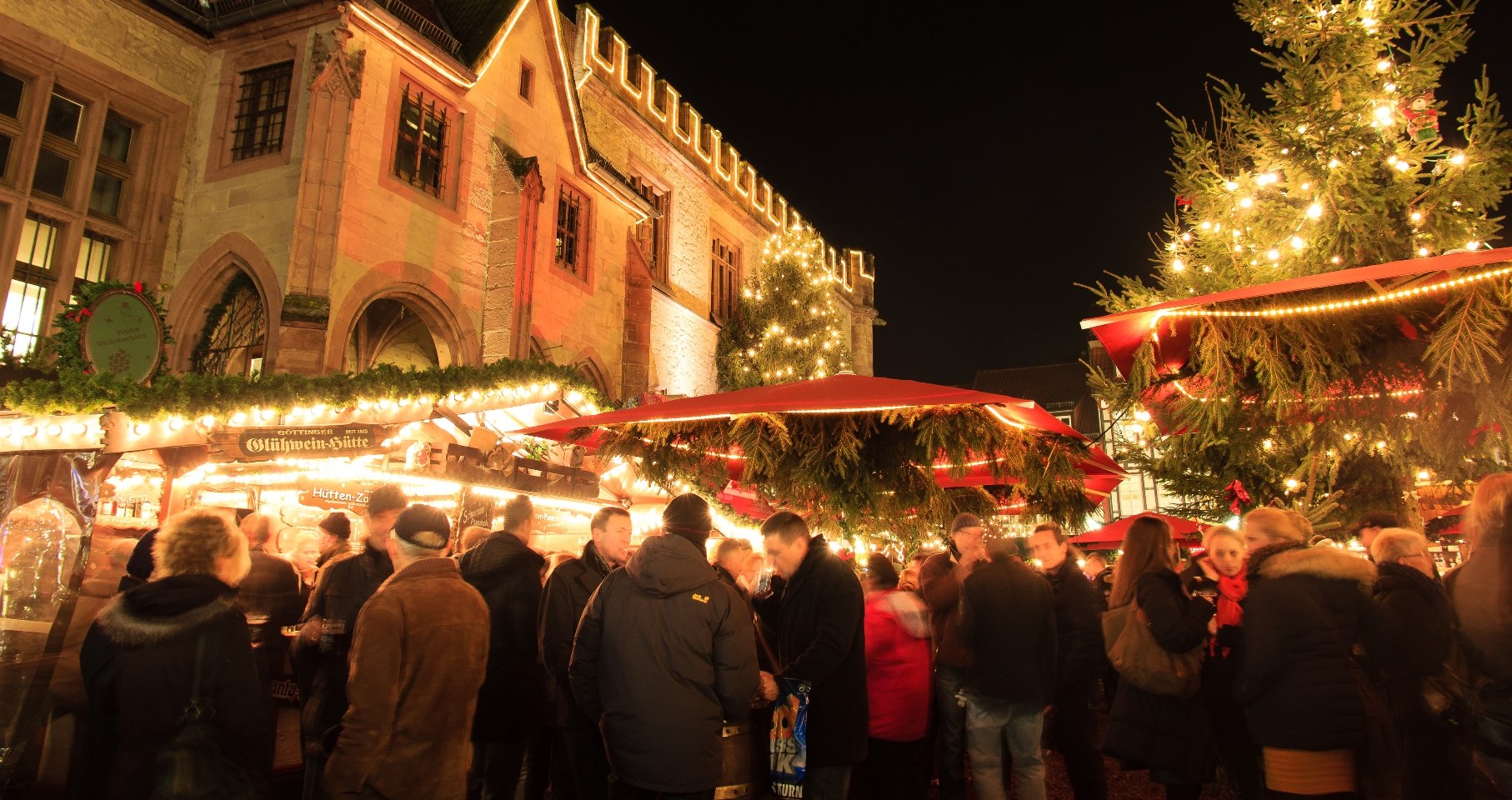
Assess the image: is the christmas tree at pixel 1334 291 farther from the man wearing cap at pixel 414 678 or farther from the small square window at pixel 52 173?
the small square window at pixel 52 173

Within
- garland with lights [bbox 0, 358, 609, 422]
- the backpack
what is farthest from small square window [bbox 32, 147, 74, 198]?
the backpack

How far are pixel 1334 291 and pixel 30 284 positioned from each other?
14.8 m

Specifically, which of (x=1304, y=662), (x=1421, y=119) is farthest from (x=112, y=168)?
(x=1421, y=119)

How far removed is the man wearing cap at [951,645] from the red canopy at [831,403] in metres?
1.00

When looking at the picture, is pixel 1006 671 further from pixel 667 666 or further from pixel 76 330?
pixel 76 330

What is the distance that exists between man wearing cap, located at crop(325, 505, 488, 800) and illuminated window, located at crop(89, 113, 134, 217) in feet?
39.9

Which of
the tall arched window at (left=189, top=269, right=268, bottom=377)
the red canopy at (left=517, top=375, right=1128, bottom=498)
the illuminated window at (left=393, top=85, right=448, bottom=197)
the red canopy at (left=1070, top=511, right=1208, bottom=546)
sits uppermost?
the illuminated window at (left=393, top=85, right=448, bottom=197)

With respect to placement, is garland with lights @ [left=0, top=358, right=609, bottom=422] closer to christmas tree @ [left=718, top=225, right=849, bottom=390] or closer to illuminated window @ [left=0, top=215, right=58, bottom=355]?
illuminated window @ [left=0, top=215, right=58, bottom=355]

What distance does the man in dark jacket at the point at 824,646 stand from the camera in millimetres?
4172

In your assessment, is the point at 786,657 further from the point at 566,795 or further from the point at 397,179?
the point at 397,179

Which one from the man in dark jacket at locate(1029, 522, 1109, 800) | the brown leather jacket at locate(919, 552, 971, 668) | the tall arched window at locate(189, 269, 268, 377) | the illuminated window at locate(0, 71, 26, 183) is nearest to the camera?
the man in dark jacket at locate(1029, 522, 1109, 800)

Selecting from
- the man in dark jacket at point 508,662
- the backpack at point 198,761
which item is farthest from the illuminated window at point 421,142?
the backpack at point 198,761

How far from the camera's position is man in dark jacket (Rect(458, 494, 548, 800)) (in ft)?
15.6

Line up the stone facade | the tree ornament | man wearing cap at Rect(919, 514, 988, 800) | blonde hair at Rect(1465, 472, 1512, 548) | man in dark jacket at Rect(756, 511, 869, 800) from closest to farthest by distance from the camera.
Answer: blonde hair at Rect(1465, 472, 1512, 548), man in dark jacket at Rect(756, 511, 869, 800), man wearing cap at Rect(919, 514, 988, 800), the tree ornament, the stone facade
